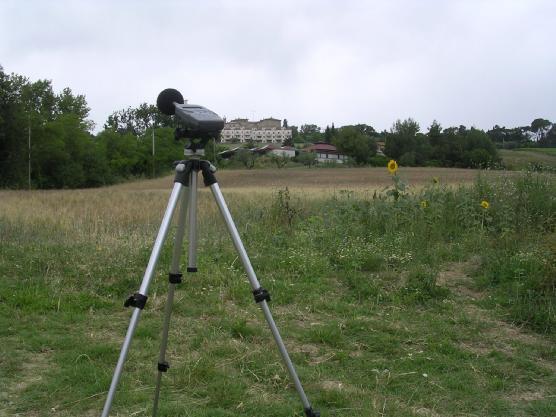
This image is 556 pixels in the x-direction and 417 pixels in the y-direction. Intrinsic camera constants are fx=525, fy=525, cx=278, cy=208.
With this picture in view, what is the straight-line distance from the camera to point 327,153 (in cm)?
4919

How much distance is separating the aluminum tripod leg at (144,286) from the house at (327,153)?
43.5 metres

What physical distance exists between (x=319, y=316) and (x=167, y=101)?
251cm

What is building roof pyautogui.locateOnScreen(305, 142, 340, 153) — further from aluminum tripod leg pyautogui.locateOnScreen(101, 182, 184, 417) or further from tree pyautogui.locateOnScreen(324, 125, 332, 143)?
aluminum tripod leg pyautogui.locateOnScreen(101, 182, 184, 417)

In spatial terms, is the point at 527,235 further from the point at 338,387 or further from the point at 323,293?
the point at 338,387

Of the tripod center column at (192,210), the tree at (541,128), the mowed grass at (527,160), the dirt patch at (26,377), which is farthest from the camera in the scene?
the tree at (541,128)

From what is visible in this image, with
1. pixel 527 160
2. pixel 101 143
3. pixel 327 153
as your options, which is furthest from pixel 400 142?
pixel 101 143

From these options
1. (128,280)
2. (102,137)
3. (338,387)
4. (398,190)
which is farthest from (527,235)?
(102,137)

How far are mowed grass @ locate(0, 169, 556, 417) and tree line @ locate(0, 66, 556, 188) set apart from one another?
14.2 meters

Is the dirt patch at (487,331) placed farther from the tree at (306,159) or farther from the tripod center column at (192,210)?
the tree at (306,159)

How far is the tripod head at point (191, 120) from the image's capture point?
208cm

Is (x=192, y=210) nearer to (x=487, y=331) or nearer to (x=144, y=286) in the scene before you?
(x=144, y=286)

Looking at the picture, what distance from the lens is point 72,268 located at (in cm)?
509

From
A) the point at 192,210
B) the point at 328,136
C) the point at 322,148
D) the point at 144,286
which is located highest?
the point at 328,136

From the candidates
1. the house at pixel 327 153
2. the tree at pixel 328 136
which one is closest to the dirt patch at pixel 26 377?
the house at pixel 327 153
